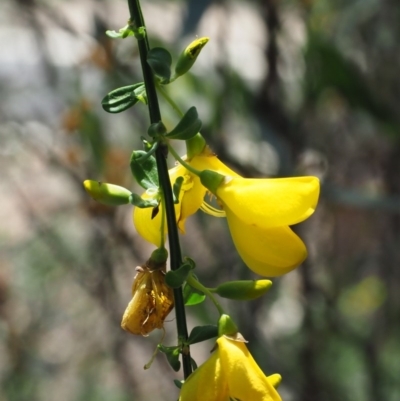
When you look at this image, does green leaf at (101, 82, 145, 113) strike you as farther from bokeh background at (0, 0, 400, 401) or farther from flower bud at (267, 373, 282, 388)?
bokeh background at (0, 0, 400, 401)

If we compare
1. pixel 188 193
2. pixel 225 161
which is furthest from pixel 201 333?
pixel 225 161

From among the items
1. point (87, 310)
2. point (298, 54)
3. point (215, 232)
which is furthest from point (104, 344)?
point (298, 54)

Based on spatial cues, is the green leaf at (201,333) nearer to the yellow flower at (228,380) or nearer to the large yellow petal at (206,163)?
the yellow flower at (228,380)

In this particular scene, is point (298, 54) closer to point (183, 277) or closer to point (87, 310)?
point (87, 310)

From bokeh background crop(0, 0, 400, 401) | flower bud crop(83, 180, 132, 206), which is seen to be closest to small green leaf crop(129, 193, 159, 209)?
flower bud crop(83, 180, 132, 206)

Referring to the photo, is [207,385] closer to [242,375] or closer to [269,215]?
[242,375]

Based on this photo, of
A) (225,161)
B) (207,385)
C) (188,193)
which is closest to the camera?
(207,385)
